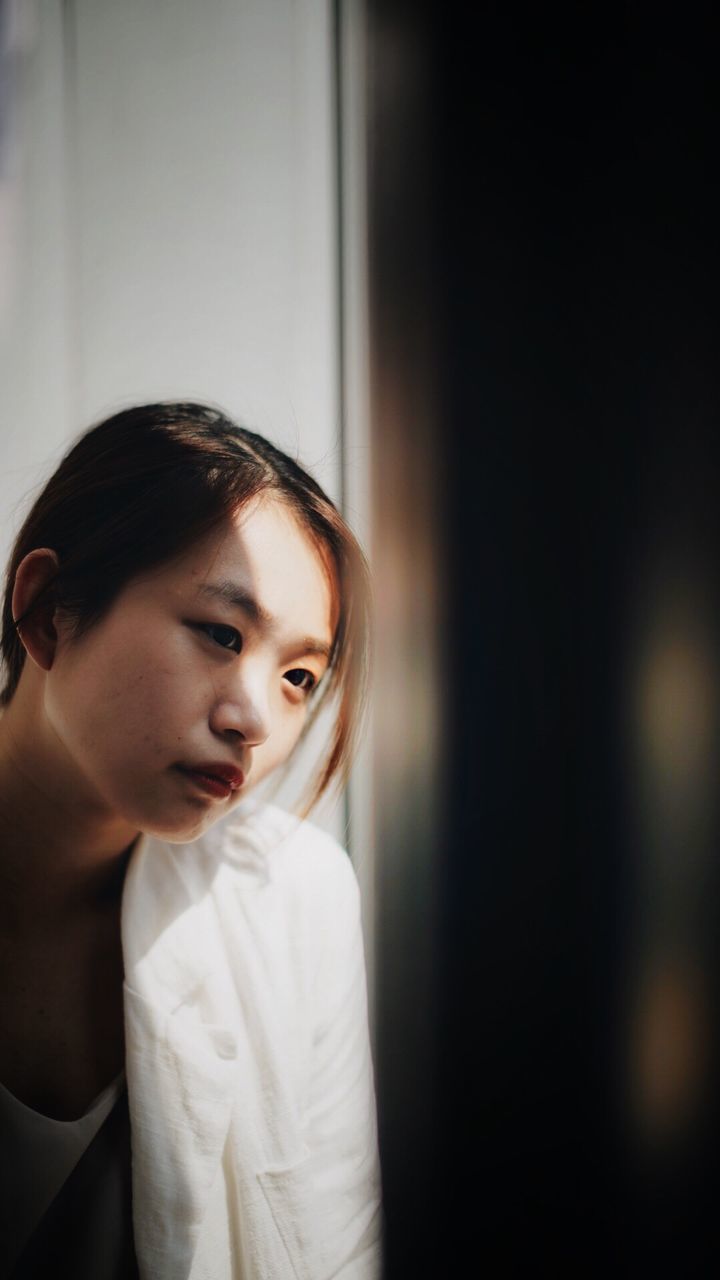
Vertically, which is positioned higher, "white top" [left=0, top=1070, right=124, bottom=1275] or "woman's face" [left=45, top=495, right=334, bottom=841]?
"woman's face" [left=45, top=495, right=334, bottom=841]

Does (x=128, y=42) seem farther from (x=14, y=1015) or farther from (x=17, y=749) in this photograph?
(x=14, y=1015)

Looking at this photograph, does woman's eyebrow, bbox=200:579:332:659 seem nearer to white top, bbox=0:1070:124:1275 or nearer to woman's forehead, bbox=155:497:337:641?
woman's forehead, bbox=155:497:337:641

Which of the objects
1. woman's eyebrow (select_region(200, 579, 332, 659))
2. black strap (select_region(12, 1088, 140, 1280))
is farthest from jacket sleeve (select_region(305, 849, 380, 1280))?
woman's eyebrow (select_region(200, 579, 332, 659))

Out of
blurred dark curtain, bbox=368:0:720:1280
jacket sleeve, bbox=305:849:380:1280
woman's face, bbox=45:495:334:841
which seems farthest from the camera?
blurred dark curtain, bbox=368:0:720:1280

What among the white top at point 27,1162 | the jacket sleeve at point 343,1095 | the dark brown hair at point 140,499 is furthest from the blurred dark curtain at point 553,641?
the white top at point 27,1162

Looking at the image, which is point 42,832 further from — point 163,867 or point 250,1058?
point 250,1058

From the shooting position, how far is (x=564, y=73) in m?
0.80

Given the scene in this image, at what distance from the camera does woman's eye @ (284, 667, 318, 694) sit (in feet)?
2.00

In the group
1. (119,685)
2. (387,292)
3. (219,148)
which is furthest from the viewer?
(387,292)

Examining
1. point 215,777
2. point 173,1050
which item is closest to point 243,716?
point 215,777

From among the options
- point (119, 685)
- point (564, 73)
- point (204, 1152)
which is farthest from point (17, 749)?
point (564, 73)

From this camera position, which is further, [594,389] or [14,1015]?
[594,389]

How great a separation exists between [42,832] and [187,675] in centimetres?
19

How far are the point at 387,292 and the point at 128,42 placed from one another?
0.98 ft
